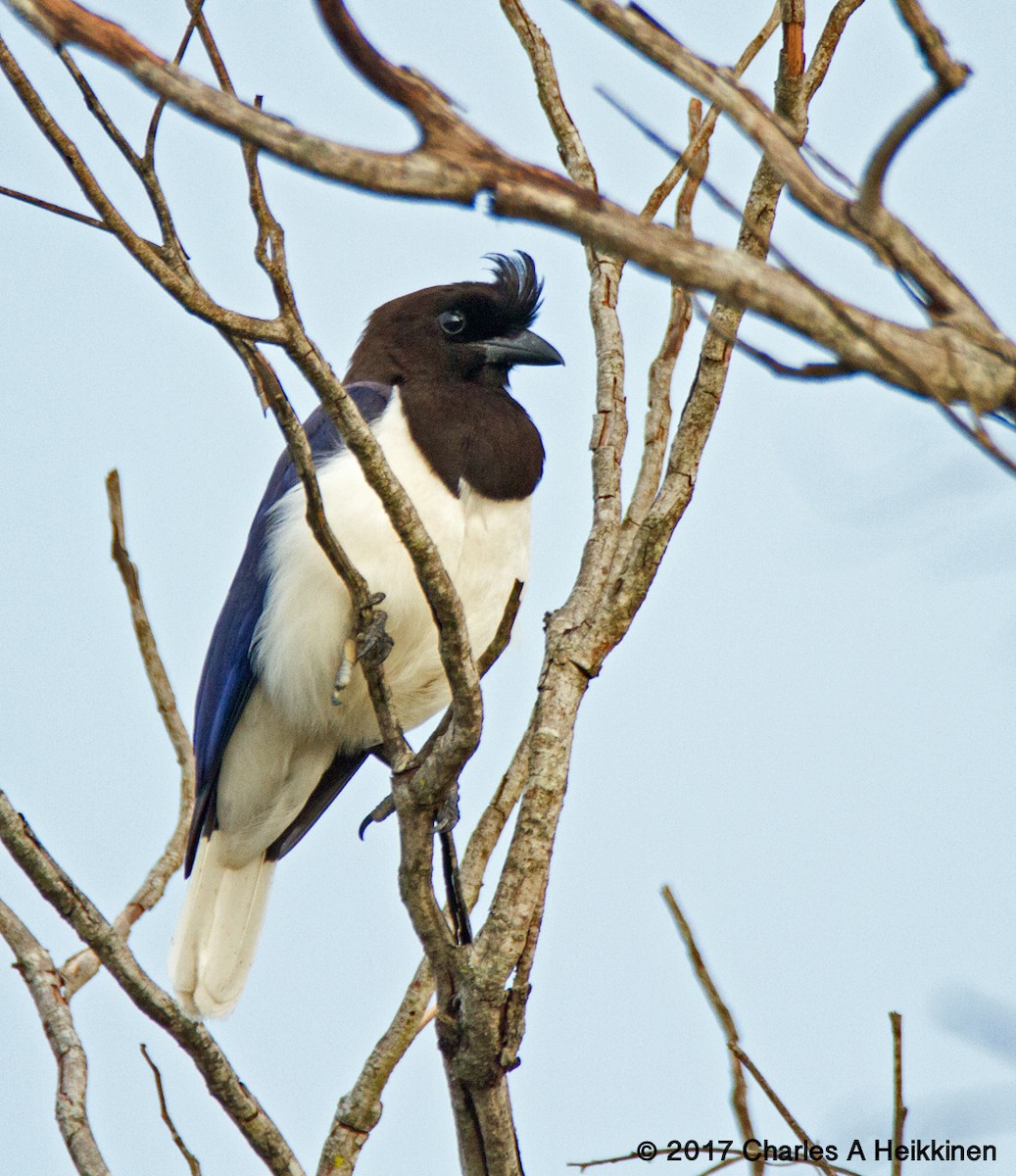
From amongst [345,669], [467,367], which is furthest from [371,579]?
[467,367]

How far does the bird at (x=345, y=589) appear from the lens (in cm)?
434

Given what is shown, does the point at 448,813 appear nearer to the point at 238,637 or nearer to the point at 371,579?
the point at 371,579

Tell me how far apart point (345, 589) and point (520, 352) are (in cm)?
114

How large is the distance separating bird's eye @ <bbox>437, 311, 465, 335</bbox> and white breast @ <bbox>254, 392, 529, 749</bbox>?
0.53m

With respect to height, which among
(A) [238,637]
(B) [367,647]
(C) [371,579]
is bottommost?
(B) [367,647]

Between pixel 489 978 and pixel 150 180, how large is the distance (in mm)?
1591

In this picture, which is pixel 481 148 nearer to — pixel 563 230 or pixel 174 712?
pixel 563 230

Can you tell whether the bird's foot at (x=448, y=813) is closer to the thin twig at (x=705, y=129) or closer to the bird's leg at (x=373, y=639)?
the bird's leg at (x=373, y=639)

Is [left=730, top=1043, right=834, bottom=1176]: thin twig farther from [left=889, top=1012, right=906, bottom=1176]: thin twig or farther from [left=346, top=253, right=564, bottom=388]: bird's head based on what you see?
[left=346, top=253, right=564, bottom=388]: bird's head

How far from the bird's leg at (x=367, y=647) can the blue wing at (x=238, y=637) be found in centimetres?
38

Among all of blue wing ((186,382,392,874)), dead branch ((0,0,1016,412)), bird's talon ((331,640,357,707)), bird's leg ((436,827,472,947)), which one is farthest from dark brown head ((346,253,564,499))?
dead branch ((0,0,1016,412))

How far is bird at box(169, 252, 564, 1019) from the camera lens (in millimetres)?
4340

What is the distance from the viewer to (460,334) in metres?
5.02

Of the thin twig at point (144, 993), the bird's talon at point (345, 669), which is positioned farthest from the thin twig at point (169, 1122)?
the bird's talon at point (345, 669)
